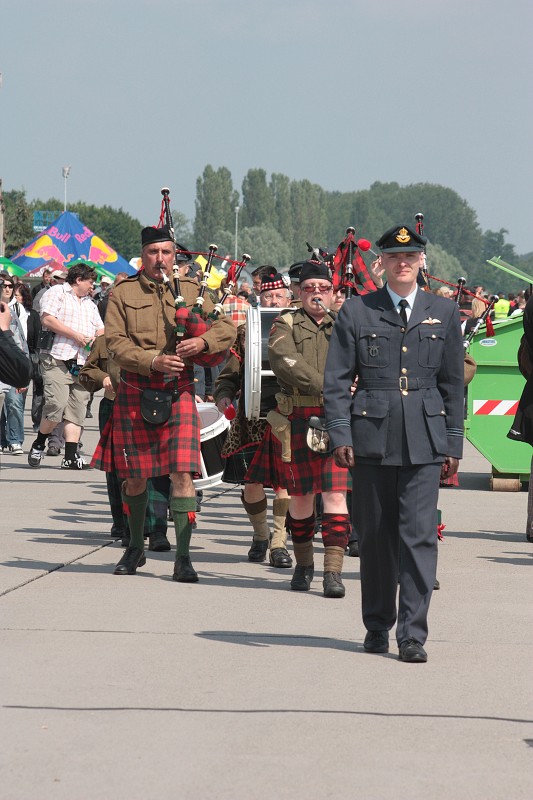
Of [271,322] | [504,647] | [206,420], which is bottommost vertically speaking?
[504,647]

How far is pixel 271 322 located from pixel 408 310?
251 cm

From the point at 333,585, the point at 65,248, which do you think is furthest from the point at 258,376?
the point at 65,248

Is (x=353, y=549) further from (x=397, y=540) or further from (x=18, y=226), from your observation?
(x=18, y=226)

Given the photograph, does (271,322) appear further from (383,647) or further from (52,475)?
(52,475)

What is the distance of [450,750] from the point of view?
466 cm

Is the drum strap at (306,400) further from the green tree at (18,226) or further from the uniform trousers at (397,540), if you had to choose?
the green tree at (18,226)

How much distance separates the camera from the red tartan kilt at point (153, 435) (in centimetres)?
802

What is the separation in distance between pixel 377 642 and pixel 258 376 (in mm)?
2554

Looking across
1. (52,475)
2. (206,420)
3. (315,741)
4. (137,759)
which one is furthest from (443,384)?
(52,475)

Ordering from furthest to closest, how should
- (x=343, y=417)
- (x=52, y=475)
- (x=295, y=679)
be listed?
(x=52, y=475), (x=343, y=417), (x=295, y=679)

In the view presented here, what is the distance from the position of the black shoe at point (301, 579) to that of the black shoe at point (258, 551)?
1.23 m

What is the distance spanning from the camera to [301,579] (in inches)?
314

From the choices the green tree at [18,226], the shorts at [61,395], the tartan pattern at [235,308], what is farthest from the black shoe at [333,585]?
the green tree at [18,226]

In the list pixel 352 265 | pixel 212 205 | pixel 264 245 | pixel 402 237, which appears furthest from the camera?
pixel 212 205
